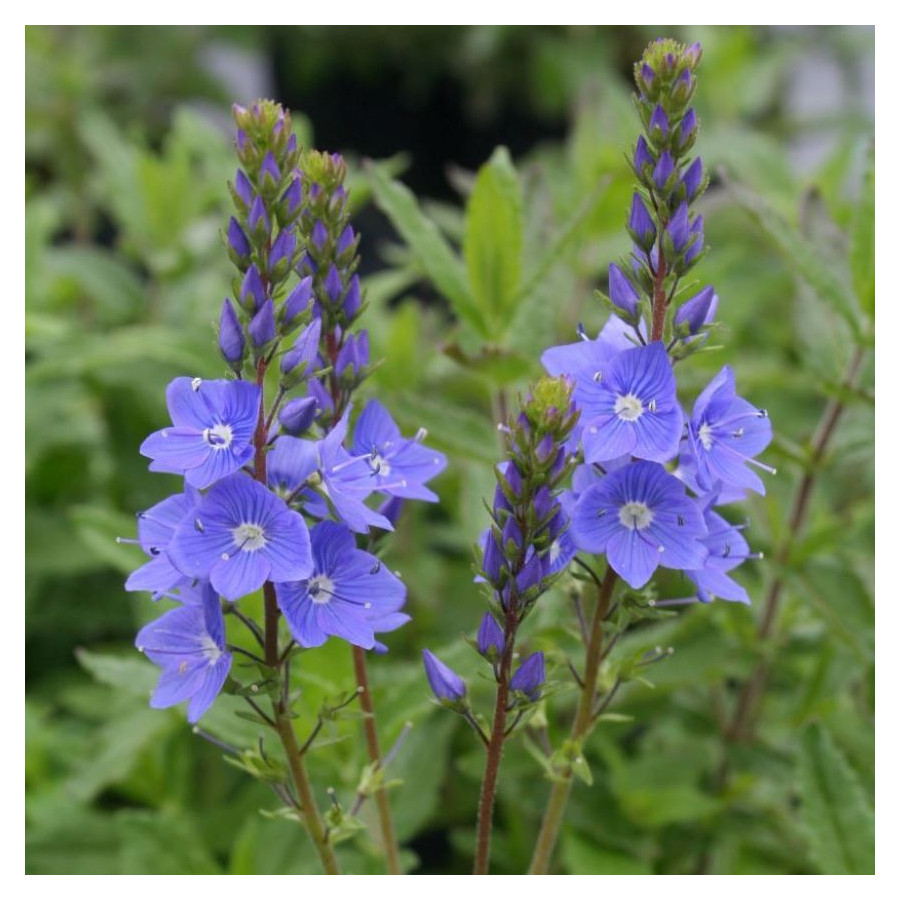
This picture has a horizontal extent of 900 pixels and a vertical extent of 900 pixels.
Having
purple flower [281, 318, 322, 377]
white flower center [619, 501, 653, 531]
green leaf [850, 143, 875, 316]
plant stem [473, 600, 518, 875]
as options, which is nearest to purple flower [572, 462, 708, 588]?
white flower center [619, 501, 653, 531]

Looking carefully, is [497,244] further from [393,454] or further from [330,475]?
[330,475]

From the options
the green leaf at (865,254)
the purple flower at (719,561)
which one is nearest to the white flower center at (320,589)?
the purple flower at (719,561)

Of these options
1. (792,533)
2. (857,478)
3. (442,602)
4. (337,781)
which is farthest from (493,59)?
(337,781)

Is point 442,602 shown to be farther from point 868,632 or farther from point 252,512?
point 252,512

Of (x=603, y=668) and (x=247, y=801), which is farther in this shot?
(x=247, y=801)

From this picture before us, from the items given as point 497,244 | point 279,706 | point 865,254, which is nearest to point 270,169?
point 279,706

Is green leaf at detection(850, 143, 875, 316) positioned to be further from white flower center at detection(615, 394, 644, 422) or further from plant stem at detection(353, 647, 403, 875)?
plant stem at detection(353, 647, 403, 875)

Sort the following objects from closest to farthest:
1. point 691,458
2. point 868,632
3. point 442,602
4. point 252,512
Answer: point 252,512 → point 691,458 → point 868,632 → point 442,602

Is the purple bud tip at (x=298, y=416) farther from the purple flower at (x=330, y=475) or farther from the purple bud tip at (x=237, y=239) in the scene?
the purple bud tip at (x=237, y=239)

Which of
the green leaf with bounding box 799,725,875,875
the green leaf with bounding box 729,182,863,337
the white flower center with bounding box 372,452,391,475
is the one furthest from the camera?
the green leaf with bounding box 729,182,863,337
